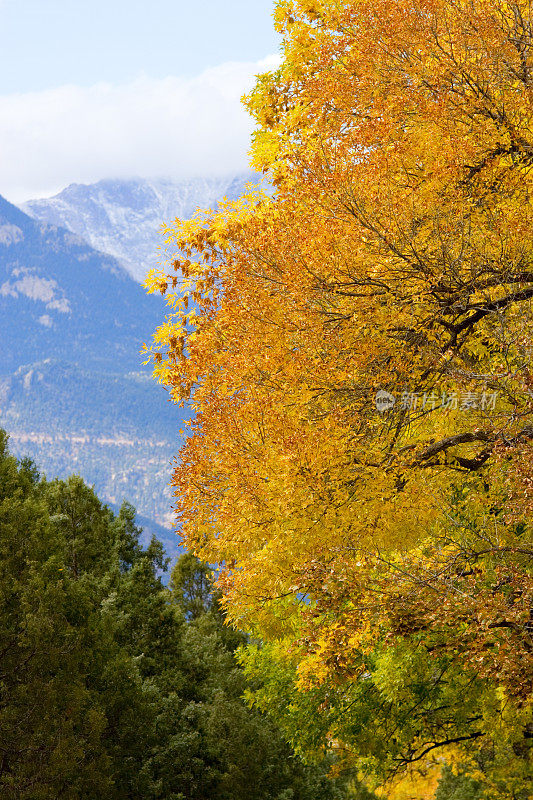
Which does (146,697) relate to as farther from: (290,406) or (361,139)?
(361,139)

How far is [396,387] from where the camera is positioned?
10.2 meters

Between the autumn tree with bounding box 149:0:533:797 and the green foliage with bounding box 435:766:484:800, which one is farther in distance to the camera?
the green foliage with bounding box 435:766:484:800

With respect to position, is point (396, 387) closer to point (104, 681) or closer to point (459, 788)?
point (104, 681)

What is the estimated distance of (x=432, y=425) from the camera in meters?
10.7

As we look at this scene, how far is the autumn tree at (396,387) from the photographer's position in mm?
8648

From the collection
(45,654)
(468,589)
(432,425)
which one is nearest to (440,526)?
(432,425)

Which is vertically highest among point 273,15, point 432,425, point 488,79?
point 273,15

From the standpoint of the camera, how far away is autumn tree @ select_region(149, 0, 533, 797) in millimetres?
8648

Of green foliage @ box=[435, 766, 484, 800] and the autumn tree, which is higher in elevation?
the autumn tree

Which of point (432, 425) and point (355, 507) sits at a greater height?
point (432, 425)

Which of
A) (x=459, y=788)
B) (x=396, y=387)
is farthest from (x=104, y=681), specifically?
(x=396, y=387)

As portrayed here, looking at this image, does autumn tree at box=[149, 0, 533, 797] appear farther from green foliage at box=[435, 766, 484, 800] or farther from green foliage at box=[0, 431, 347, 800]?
green foliage at box=[435, 766, 484, 800]

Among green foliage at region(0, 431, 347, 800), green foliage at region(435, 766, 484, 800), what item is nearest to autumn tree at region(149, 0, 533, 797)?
green foliage at region(0, 431, 347, 800)

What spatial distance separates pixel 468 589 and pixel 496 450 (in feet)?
5.54
